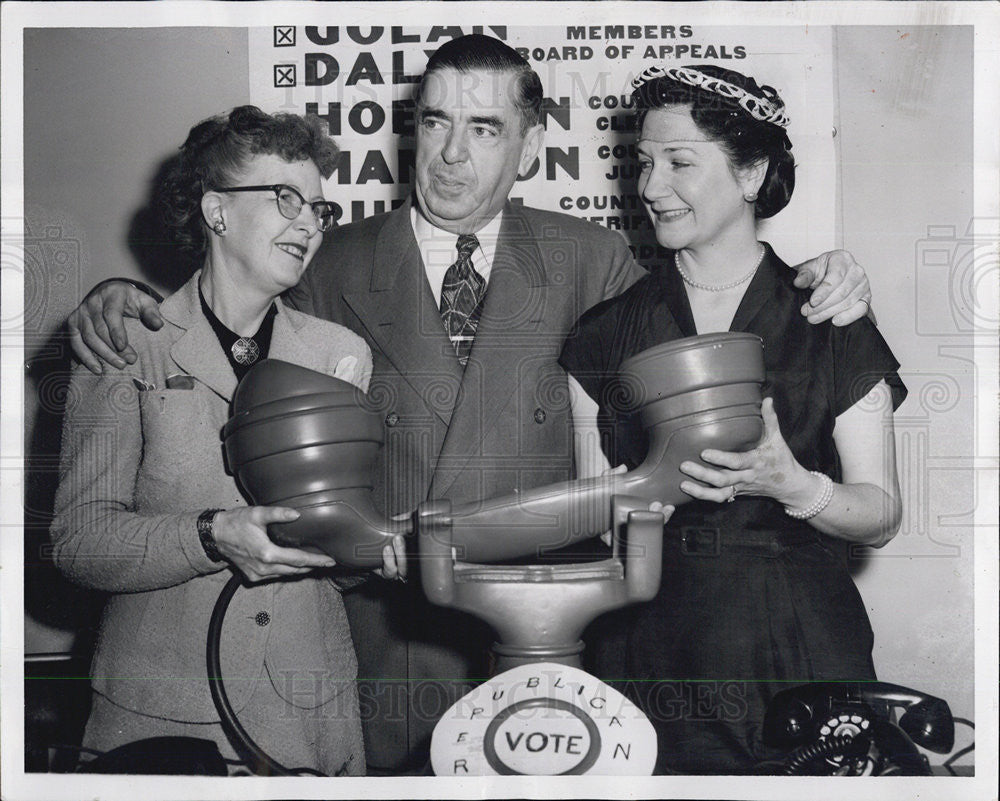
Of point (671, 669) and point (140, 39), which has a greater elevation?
point (140, 39)

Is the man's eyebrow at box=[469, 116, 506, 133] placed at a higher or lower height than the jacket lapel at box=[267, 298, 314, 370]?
higher

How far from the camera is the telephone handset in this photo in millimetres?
1640

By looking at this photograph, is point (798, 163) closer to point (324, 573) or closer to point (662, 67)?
point (662, 67)

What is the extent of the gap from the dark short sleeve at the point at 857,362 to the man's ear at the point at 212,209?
97 centimetres

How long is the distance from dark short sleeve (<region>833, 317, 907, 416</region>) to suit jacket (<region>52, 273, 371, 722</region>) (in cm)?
73

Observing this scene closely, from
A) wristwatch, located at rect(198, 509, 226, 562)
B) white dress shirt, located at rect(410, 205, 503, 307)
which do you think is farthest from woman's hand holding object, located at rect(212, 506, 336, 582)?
white dress shirt, located at rect(410, 205, 503, 307)

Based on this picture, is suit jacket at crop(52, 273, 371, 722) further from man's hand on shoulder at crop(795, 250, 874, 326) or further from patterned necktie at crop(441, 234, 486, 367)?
man's hand on shoulder at crop(795, 250, 874, 326)

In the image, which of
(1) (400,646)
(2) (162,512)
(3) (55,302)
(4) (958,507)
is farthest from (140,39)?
(4) (958,507)

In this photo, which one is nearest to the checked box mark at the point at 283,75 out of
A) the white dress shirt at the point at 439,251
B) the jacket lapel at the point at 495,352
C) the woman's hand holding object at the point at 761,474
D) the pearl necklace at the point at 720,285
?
the white dress shirt at the point at 439,251

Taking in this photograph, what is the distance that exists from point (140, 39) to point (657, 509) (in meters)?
1.15

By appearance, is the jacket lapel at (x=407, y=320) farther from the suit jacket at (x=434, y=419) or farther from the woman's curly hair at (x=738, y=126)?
the woman's curly hair at (x=738, y=126)

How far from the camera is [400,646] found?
5.50ft

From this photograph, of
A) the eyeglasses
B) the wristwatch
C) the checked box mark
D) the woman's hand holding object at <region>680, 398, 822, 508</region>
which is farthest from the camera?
the checked box mark

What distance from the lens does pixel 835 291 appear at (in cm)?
164
